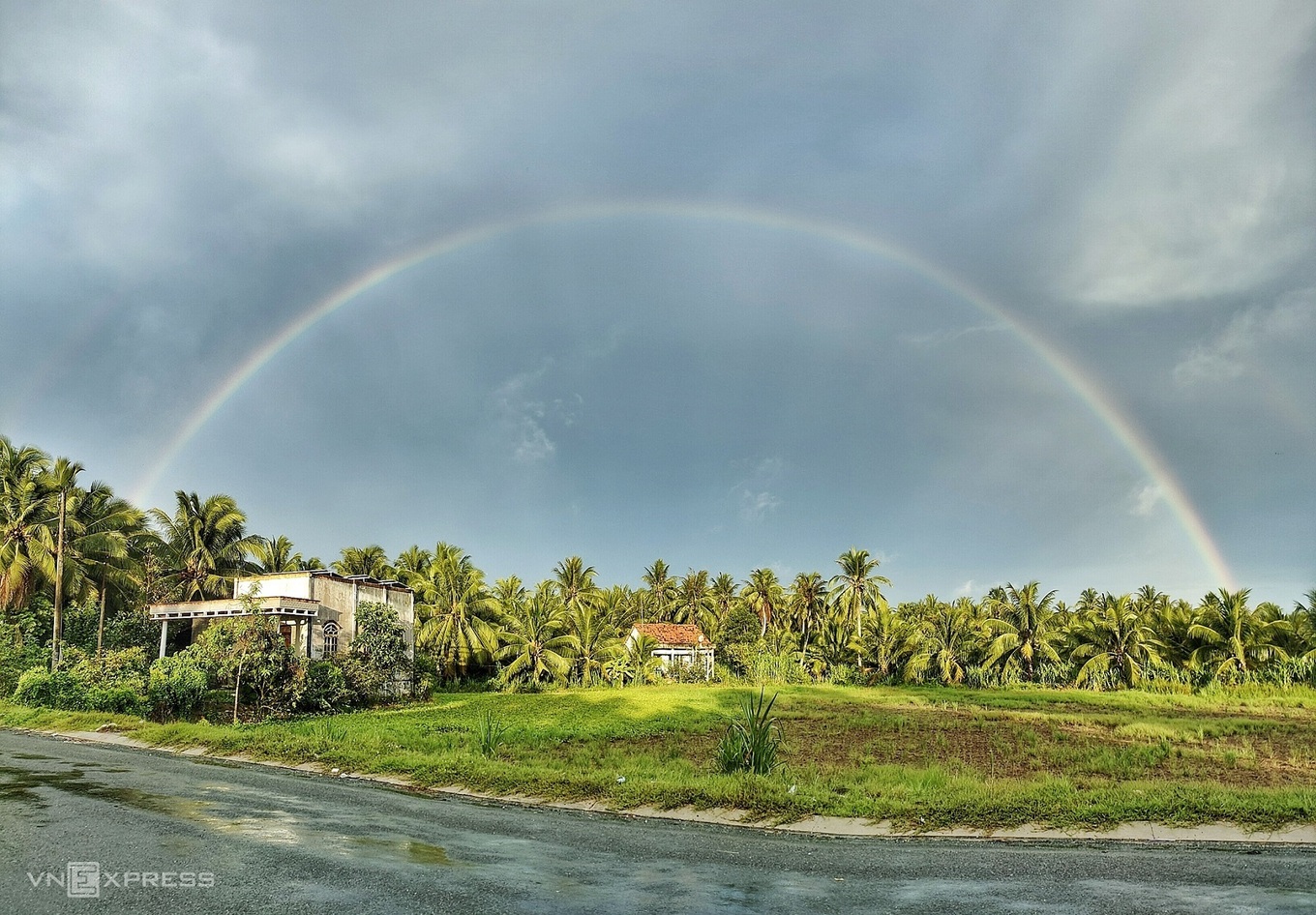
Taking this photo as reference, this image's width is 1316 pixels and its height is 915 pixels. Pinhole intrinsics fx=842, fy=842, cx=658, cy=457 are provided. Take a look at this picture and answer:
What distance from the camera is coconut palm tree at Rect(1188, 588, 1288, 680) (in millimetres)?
50250

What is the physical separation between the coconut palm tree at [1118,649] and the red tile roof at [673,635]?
29266 mm

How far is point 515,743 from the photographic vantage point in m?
21.8

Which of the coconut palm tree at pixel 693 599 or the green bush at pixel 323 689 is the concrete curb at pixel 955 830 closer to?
the green bush at pixel 323 689

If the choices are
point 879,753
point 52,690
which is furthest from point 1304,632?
point 52,690

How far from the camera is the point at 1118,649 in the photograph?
2159 inches

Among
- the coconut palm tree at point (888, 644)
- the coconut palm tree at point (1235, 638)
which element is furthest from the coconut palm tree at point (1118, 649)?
the coconut palm tree at point (888, 644)

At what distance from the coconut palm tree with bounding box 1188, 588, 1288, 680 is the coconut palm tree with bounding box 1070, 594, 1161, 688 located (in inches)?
109

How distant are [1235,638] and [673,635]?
39.9 metres

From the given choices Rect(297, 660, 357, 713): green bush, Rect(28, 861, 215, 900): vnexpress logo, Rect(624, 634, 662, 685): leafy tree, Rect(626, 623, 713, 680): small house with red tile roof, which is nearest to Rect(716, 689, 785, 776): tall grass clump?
Rect(28, 861, 215, 900): vnexpress logo

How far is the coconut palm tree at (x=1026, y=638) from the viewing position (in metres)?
58.4

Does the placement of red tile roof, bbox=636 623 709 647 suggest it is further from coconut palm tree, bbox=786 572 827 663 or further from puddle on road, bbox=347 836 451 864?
puddle on road, bbox=347 836 451 864

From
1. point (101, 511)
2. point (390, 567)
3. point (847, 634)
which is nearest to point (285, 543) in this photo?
point (390, 567)

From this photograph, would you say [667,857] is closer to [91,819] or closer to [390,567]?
[91,819]

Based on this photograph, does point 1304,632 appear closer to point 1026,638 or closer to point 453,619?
point 1026,638
